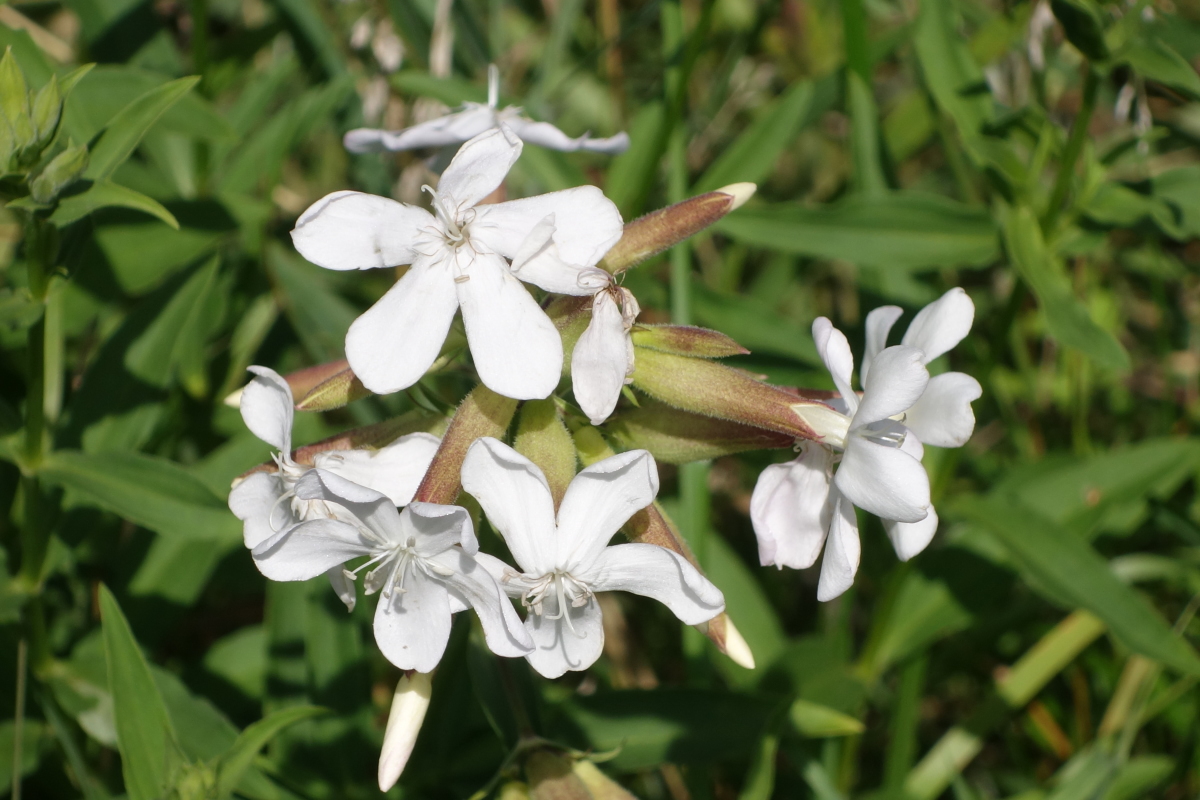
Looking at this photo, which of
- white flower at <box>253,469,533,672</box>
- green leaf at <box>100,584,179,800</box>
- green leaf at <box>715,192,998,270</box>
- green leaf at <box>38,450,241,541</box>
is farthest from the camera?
green leaf at <box>715,192,998,270</box>

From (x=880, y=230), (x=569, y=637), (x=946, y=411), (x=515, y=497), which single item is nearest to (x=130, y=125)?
(x=515, y=497)

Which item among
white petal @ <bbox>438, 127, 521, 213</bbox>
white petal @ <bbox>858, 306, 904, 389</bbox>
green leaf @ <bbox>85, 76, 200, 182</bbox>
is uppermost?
white petal @ <bbox>438, 127, 521, 213</bbox>

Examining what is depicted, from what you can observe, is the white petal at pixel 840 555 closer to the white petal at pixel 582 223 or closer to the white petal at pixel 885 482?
the white petal at pixel 885 482

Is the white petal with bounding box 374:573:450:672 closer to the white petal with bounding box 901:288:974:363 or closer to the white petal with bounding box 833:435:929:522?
the white petal with bounding box 833:435:929:522

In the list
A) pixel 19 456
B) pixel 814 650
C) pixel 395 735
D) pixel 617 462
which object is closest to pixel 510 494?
pixel 617 462

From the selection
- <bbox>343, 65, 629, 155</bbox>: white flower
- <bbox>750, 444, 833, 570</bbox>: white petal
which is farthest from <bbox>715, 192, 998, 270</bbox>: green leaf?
<bbox>750, 444, 833, 570</bbox>: white petal

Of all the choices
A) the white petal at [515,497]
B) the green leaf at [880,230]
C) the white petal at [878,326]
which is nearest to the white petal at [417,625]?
the white petal at [515,497]

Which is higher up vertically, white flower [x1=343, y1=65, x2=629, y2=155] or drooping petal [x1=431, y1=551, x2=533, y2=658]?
white flower [x1=343, y1=65, x2=629, y2=155]
